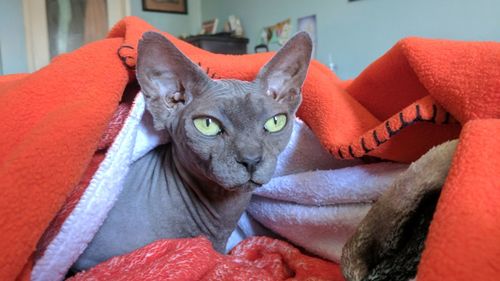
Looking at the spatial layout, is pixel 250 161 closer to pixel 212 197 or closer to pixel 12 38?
pixel 212 197

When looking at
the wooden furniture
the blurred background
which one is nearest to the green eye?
the blurred background

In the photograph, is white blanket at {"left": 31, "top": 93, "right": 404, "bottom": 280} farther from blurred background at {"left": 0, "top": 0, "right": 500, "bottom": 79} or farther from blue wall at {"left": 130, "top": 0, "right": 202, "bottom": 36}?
blue wall at {"left": 130, "top": 0, "right": 202, "bottom": 36}

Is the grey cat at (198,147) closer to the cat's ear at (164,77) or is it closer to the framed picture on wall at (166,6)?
the cat's ear at (164,77)

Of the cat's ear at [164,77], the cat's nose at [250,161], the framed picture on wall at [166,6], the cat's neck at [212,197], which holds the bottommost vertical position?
the cat's neck at [212,197]

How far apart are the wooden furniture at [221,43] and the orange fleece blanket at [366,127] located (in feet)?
7.49

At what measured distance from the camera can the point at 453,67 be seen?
47 cm

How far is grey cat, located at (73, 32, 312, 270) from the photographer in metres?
0.59

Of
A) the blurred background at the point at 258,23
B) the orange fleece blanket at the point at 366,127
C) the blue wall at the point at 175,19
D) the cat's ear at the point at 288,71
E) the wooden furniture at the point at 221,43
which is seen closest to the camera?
the orange fleece blanket at the point at 366,127

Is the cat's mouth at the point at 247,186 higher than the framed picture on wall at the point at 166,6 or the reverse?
the reverse

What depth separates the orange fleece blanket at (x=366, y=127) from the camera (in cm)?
32

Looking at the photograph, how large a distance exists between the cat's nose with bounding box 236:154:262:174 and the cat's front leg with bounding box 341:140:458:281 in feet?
0.62

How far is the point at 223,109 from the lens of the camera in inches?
23.6

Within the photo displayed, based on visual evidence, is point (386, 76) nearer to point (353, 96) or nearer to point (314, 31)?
point (353, 96)

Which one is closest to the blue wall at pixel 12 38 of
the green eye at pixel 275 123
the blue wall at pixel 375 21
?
the blue wall at pixel 375 21
